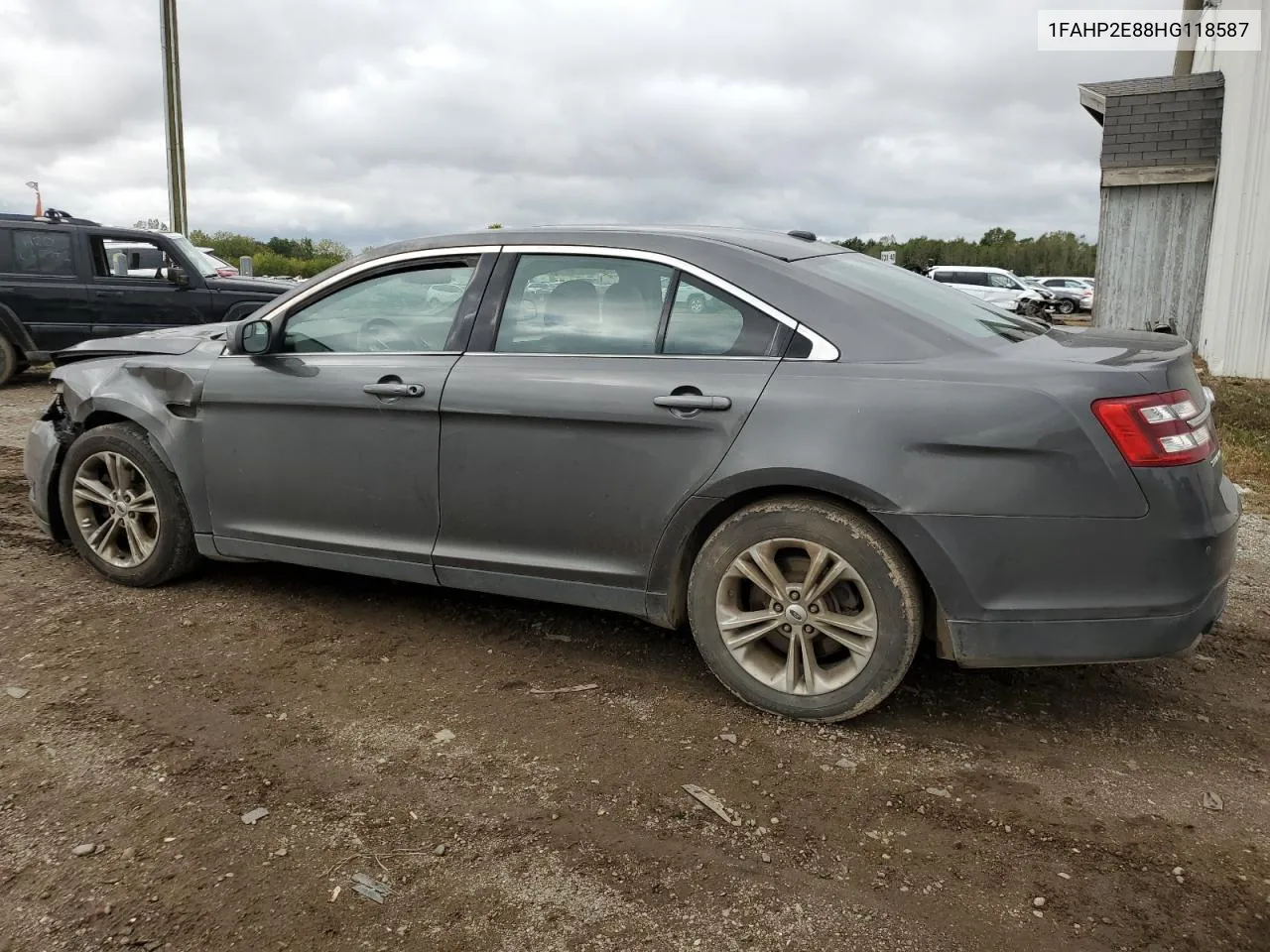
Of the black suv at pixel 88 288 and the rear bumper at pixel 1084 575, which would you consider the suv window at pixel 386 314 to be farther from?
the black suv at pixel 88 288

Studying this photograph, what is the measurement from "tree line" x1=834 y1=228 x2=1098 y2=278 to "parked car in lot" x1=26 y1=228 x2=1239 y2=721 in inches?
2629

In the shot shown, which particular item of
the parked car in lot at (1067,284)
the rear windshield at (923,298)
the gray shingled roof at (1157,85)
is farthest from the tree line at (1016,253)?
the rear windshield at (923,298)

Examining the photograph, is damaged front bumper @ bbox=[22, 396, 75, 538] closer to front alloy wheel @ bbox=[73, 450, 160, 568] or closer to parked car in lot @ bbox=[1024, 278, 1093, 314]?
front alloy wheel @ bbox=[73, 450, 160, 568]

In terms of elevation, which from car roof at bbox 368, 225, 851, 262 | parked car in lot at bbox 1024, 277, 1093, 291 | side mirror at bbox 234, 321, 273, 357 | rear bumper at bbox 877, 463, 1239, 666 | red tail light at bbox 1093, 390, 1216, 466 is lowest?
parked car in lot at bbox 1024, 277, 1093, 291

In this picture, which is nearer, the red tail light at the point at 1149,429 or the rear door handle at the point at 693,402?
the red tail light at the point at 1149,429

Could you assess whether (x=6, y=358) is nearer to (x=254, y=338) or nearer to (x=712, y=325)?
(x=254, y=338)

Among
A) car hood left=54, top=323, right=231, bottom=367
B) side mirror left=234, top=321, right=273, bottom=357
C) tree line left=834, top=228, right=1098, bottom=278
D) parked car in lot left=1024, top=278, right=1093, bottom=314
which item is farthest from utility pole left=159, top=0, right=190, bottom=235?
tree line left=834, top=228, right=1098, bottom=278

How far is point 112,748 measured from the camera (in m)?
3.08

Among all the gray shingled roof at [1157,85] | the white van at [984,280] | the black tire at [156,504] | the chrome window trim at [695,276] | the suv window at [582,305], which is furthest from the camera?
the white van at [984,280]

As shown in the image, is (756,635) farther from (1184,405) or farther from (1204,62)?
(1204,62)

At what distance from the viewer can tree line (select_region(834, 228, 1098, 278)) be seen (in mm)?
72000

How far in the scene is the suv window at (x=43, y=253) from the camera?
34.6 feet

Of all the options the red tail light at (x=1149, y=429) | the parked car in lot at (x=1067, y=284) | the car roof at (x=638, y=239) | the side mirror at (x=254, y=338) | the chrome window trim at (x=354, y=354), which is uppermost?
the car roof at (x=638, y=239)

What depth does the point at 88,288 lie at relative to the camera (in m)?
10.7
